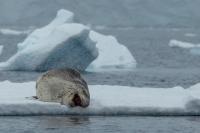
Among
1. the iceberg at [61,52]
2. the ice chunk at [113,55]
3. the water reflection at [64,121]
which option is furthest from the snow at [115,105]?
the ice chunk at [113,55]

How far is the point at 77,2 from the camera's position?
53812mm

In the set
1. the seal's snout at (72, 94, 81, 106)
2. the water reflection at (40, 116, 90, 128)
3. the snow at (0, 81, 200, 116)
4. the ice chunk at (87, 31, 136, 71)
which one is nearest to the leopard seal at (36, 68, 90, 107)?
the seal's snout at (72, 94, 81, 106)

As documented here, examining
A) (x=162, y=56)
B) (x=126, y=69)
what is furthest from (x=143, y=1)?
(x=126, y=69)

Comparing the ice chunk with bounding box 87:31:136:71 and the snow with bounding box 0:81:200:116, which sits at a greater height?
the ice chunk with bounding box 87:31:136:71

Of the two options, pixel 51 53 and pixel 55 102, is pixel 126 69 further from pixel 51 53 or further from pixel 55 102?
pixel 55 102

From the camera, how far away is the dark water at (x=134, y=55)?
28.7 ft

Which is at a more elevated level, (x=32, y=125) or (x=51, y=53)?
(x=51, y=53)

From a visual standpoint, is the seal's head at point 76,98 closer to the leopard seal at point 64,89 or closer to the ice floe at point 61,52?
the leopard seal at point 64,89

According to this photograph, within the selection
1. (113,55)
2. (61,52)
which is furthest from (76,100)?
(113,55)

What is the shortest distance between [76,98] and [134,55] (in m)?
19.2

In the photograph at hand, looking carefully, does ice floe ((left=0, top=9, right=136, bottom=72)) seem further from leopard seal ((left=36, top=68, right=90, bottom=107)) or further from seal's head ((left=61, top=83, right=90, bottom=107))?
seal's head ((left=61, top=83, right=90, bottom=107))

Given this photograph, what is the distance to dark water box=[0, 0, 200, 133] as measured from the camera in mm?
8742

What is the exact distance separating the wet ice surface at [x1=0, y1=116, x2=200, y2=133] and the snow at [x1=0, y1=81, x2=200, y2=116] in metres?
0.17

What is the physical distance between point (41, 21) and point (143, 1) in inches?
269
